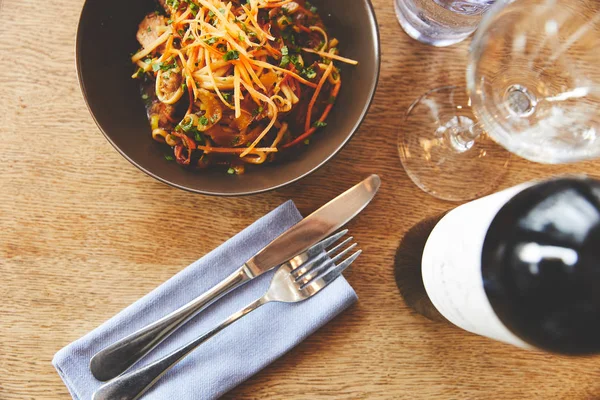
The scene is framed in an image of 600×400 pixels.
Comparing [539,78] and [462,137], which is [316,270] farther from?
[539,78]

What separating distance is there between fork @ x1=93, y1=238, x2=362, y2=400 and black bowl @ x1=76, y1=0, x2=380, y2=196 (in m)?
0.18

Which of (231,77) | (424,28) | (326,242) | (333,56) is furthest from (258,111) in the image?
(424,28)

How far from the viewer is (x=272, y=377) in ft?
3.43

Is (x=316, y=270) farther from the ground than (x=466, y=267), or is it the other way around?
(x=466, y=267)

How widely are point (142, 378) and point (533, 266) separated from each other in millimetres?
734

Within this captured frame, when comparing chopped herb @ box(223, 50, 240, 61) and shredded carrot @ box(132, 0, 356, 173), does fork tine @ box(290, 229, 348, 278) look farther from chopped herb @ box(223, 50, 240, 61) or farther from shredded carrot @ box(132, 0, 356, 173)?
chopped herb @ box(223, 50, 240, 61)

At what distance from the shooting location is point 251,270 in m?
1.01

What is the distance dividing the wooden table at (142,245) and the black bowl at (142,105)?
10 cm

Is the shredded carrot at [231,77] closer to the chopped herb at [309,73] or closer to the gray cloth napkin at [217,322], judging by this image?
the chopped herb at [309,73]

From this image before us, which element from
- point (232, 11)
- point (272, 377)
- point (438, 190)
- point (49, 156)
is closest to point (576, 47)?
point (438, 190)

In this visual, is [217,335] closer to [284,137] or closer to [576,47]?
[284,137]

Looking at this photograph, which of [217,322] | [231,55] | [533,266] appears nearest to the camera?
[533,266]

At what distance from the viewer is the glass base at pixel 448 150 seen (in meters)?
1.11

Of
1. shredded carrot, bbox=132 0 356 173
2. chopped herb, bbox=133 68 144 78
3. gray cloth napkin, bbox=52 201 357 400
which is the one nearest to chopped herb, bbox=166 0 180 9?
shredded carrot, bbox=132 0 356 173
